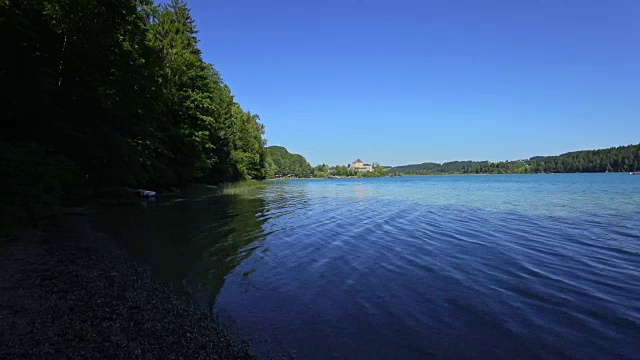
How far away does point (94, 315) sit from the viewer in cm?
594

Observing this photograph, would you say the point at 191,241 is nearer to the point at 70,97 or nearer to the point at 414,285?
the point at 414,285

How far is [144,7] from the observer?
35875 mm

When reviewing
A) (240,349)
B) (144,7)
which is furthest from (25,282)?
(144,7)

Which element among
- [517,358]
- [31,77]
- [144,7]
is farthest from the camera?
[144,7]

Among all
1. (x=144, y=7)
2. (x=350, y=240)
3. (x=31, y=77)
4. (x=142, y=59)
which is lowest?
(x=350, y=240)

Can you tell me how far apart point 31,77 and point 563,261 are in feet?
63.7

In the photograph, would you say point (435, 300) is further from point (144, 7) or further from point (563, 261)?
point (144, 7)

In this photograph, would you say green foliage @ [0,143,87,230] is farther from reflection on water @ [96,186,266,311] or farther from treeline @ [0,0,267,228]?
reflection on water @ [96,186,266,311]

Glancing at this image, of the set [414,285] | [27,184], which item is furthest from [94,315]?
[27,184]

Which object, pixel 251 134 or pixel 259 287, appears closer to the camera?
pixel 259 287

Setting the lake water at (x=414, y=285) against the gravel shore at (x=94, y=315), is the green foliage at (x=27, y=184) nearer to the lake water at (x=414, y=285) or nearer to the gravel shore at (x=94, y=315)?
the gravel shore at (x=94, y=315)

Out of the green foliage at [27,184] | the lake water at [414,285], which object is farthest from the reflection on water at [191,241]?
the green foliage at [27,184]

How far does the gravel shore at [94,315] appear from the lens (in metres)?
4.79

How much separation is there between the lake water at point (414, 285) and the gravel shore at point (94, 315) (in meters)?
0.70
